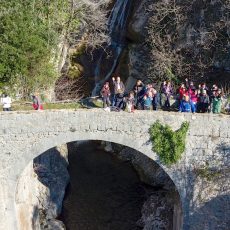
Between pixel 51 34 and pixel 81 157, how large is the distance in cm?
841

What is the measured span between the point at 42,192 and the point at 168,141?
28.6 ft

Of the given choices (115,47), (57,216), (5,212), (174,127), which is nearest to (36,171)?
(57,216)

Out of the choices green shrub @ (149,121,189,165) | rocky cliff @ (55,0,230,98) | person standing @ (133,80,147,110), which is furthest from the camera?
rocky cliff @ (55,0,230,98)

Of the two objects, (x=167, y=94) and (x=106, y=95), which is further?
(x=167, y=94)

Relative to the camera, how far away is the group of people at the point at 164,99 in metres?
16.6

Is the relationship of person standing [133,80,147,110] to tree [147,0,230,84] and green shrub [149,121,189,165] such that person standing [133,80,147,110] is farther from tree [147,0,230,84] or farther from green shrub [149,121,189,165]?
tree [147,0,230,84]

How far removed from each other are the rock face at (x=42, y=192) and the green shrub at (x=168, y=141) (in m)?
6.76

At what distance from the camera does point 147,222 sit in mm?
Answer: 20453

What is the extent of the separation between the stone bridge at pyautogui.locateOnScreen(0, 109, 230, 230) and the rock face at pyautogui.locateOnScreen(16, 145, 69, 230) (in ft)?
9.30

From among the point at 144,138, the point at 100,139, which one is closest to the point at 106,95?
the point at 100,139

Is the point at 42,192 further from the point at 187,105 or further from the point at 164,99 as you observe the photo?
the point at 187,105

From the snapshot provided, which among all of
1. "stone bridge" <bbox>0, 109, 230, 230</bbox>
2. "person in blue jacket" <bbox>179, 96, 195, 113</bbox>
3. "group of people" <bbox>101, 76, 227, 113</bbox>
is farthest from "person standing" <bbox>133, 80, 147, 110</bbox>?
"person in blue jacket" <bbox>179, 96, 195, 113</bbox>

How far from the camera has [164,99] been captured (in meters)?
18.2

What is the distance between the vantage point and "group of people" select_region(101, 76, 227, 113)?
54.3ft
